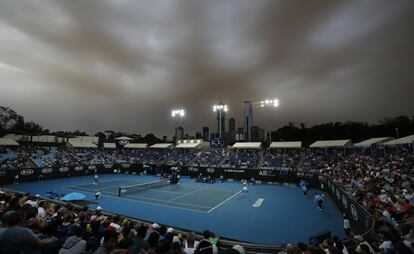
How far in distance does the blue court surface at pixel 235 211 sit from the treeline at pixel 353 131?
187ft

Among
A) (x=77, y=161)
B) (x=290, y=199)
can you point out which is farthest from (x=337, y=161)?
(x=77, y=161)

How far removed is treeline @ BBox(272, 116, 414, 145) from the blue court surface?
187 feet

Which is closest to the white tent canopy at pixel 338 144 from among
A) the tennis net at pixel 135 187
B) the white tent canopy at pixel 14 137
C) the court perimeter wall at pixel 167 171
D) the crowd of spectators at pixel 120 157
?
the court perimeter wall at pixel 167 171

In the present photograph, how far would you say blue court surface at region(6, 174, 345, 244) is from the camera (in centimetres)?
1376

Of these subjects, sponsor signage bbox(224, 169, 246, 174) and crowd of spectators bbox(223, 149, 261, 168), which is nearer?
sponsor signage bbox(224, 169, 246, 174)

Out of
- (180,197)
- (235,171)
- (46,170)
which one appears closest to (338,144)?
(235,171)

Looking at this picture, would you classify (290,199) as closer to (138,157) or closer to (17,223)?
(17,223)

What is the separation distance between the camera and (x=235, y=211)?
1841 cm

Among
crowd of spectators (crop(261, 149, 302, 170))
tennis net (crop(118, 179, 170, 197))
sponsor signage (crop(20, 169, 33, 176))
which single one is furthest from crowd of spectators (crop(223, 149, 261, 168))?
sponsor signage (crop(20, 169, 33, 176))

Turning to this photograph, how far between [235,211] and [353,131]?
76807mm

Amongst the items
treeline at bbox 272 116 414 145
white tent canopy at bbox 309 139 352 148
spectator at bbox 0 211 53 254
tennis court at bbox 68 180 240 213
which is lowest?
tennis court at bbox 68 180 240 213

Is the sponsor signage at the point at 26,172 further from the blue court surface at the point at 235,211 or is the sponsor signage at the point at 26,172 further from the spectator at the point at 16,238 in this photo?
the spectator at the point at 16,238

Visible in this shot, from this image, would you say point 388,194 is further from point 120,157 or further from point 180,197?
point 120,157

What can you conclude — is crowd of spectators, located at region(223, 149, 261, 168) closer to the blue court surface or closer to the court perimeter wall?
the court perimeter wall
